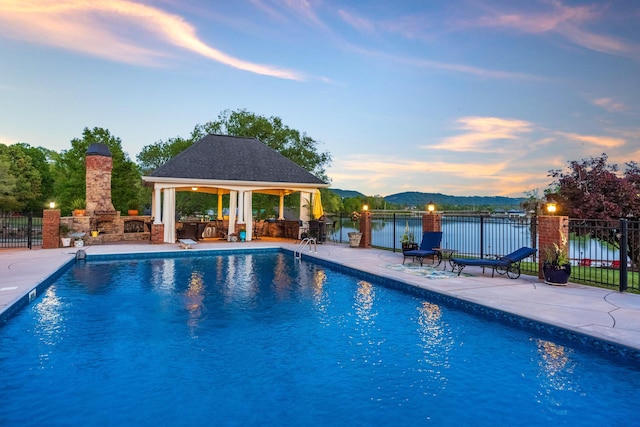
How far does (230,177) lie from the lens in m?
18.4

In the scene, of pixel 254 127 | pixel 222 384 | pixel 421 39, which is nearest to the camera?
pixel 222 384

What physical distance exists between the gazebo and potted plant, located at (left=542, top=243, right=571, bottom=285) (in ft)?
40.4

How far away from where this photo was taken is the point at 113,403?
12.2 ft

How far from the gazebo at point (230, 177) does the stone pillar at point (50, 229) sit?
3720 mm

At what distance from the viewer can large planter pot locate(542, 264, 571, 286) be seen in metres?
8.08

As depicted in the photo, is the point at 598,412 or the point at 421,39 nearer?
the point at 598,412

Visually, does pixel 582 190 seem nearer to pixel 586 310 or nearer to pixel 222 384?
pixel 586 310

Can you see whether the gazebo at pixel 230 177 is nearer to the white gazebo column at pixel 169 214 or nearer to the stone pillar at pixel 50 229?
the white gazebo column at pixel 169 214

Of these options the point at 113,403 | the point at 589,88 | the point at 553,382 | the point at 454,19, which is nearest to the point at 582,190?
the point at 589,88

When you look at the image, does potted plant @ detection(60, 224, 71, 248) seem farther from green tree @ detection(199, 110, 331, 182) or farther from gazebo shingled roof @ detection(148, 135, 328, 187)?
green tree @ detection(199, 110, 331, 182)

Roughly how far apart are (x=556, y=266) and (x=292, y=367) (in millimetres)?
6537

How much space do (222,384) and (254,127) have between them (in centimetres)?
2602

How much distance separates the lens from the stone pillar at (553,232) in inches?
333

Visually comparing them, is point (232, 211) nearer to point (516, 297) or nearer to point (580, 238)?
point (516, 297)
